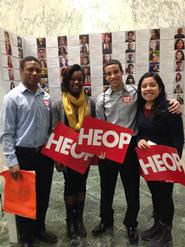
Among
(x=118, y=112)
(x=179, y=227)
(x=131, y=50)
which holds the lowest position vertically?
(x=179, y=227)

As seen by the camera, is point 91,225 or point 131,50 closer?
point 91,225

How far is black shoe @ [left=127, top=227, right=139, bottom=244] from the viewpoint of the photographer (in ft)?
6.50

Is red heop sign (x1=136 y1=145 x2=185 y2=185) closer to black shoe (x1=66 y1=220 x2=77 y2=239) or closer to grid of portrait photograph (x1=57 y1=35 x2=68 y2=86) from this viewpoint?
black shoe (x1=66 y1=220 x2=77 y2=239)

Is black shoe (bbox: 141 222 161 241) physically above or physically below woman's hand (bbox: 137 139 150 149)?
below

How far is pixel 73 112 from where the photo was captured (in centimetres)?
188

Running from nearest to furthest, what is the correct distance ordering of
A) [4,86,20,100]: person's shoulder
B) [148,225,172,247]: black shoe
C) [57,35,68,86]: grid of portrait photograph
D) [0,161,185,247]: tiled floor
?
[4,86,20,100]: person's shoulder
[148,225,172,247]: black shoe
[0,161,185,247]: tiled floor
[57,35,68,86]: grid of portrait photograph

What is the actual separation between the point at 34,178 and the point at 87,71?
5.14 ft

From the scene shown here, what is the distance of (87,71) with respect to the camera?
2.88 metres

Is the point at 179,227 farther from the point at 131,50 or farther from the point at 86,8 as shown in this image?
the point at 86,8

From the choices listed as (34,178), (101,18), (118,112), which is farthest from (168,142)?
(101,18)

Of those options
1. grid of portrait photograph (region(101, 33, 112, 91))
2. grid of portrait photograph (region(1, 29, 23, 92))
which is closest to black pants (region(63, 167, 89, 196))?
grid of portrait photograph (region(1, 29, 23, 92))

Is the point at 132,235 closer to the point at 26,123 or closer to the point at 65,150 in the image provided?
the point at 65,150

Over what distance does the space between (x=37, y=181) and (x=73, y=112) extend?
1.99 feet

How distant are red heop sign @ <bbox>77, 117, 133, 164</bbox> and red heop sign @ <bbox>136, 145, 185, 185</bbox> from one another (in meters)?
0.13
